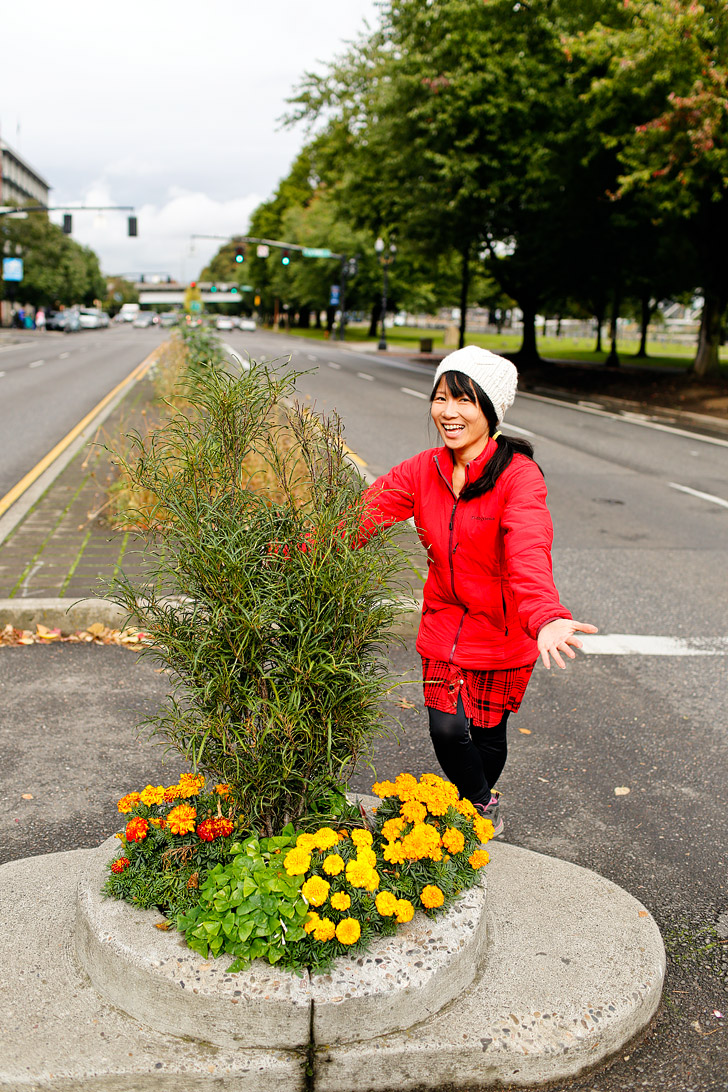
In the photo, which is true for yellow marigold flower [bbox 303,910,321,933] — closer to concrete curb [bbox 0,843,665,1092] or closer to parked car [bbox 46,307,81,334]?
concrete curb [bbox 0,843,665,1092]

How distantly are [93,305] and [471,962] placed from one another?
509ft

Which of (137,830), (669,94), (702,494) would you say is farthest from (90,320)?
(137,830)

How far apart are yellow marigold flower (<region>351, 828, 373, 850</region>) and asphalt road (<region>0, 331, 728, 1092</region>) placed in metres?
0.44

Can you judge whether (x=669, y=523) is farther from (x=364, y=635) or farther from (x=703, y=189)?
(x=703, y=189)

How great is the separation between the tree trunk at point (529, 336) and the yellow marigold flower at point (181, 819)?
31.2 meters

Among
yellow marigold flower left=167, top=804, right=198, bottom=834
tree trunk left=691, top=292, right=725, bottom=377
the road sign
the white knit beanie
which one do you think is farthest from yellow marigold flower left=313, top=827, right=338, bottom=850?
the road sign

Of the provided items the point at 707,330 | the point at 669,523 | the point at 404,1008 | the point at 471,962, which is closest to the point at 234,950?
the point at 404,1008

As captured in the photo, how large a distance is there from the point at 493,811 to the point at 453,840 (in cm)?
83

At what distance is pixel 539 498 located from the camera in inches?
111

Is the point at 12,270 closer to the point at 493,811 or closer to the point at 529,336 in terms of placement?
the point at 529,336

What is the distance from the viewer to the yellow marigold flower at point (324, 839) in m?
2.45

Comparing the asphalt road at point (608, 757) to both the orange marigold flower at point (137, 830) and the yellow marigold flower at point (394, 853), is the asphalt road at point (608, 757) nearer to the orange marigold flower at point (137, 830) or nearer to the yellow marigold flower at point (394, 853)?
the yellow marigold flower at point (394, 853)

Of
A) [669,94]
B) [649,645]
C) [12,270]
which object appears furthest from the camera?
[12,270]

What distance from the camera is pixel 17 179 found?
116 meters
